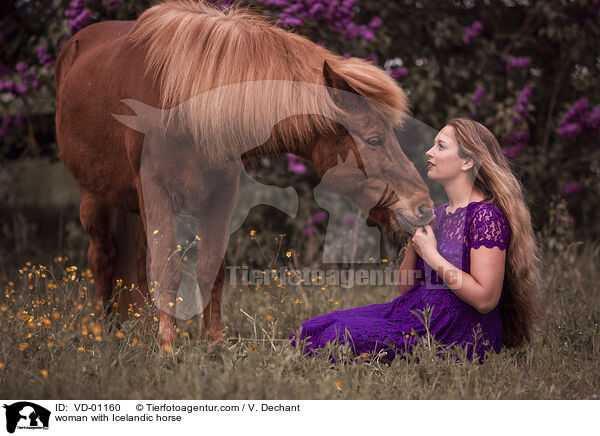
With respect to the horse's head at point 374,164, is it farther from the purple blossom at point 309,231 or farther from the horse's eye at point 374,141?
the purple blossom at point 309,231

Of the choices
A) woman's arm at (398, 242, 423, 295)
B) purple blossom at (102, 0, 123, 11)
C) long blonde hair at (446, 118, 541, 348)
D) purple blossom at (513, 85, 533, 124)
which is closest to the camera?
long blonde hair at (446, 118, 541, 348)

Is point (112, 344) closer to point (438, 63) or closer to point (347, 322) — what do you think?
point (347, 322)

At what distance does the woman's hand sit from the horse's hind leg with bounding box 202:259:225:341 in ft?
4.14

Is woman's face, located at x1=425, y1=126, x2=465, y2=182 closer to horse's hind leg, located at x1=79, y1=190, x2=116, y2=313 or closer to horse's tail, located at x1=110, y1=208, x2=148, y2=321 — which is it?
horse's tail, located at x1=110, y1=208, x2=148, y2=321

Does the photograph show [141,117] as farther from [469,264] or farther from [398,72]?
[398,72]

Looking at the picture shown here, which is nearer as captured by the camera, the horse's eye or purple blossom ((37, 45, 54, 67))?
the horse's eye

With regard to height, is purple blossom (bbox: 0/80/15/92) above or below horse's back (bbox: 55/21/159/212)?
below

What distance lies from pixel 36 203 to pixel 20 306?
3.72 metres

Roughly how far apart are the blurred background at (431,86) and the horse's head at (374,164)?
189 centimetres

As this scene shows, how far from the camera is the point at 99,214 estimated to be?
3.68m

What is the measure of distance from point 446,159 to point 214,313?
1606mm

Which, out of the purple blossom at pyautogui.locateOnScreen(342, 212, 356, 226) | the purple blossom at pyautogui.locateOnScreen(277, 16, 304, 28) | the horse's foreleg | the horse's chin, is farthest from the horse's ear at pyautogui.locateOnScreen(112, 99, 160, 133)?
the purple blossom at pyautogui.locateOnScreen(342, 212, 356, 226)

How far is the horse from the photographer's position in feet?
9.14
